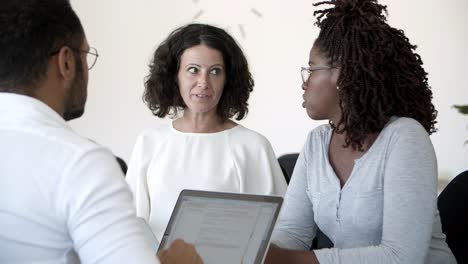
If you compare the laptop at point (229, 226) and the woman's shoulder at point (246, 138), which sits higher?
the laptop at point (229, 226)

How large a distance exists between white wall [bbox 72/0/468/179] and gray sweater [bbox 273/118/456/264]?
1.67m

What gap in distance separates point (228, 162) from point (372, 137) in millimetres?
838

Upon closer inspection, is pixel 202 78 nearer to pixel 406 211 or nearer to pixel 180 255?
pixel 406 211

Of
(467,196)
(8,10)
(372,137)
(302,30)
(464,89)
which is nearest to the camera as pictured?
(8,10)

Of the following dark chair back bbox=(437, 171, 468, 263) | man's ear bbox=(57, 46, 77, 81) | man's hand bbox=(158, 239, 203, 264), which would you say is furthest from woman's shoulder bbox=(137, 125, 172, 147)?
man's ear bbox=(57, 46, 77, 81)

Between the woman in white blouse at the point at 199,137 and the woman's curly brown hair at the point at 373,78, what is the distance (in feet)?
2.53

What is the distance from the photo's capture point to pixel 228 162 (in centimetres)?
259

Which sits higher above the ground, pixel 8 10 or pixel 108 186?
pixel 8 10

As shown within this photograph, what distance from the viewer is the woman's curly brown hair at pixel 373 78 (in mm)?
1800

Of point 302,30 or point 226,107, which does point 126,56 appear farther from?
point 226,107

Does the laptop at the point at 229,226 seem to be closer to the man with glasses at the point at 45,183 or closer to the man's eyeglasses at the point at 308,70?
the man with glasses at the point at 45,183

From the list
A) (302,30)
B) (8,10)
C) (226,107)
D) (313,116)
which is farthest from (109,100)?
(8,10)

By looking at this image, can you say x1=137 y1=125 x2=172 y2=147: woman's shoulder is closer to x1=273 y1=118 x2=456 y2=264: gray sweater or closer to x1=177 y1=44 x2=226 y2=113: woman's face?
x1=177 y1=44 x2=226 y2=113: woman's face

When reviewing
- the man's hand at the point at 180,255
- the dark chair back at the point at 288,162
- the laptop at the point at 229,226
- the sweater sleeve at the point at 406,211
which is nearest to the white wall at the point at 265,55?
the dark chair back at the point at 288,162
